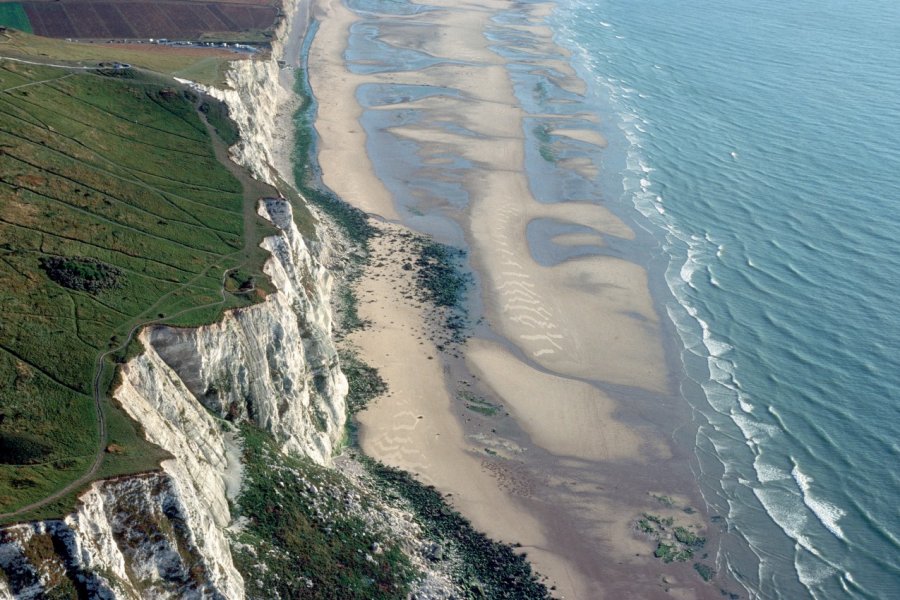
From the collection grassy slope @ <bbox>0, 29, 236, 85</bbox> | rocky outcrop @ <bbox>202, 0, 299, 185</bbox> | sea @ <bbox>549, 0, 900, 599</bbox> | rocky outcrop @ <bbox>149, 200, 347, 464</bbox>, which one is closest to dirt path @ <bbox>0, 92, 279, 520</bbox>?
rocky outcrop @ <bbox>149, 200, 347, 464</bbox>

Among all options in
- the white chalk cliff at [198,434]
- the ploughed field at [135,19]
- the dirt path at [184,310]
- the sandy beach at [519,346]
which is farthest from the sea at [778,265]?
the ploughed field at [135,19]

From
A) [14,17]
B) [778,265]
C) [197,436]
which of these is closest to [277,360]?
[197,436]

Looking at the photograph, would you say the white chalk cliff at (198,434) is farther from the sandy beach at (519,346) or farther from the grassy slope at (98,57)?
the grassy slope at (98,57)

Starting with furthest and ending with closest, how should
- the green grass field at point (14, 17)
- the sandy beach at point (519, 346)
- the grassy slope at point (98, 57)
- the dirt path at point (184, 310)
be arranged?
the green grass field at point (14, 17)
the grassy slope at point (98, 57)
the sandy beach at point (519, 346)
the dirt path at point (184, 310)

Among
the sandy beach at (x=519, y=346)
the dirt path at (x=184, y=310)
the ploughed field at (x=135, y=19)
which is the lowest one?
the sandy beach at (x=519, y=346)

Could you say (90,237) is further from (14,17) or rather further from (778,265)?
(14,17)

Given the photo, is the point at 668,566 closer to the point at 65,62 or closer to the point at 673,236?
the point at 673,236
